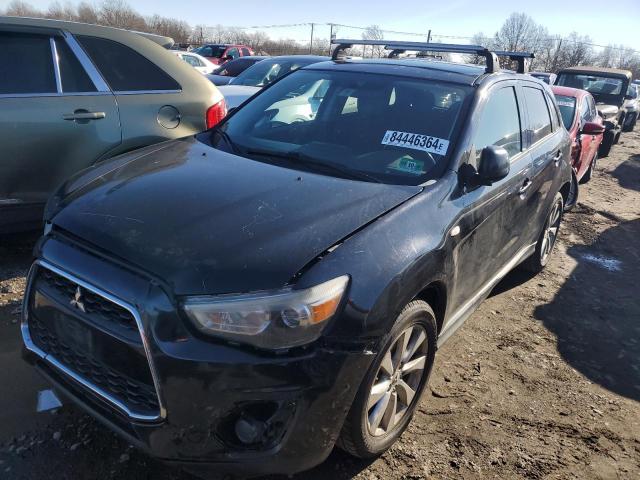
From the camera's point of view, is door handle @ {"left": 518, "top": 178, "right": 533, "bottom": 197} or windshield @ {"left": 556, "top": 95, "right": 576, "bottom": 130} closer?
door handle @ {"left": 518, "top": 178, "right": 533, "bottom": 197}

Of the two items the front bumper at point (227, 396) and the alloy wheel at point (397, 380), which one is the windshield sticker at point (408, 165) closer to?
the alloy wheel at point (397, 380)

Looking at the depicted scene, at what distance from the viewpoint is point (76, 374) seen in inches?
83.4

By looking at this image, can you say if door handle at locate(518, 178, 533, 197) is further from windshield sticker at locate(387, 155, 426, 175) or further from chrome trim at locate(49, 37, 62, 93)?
chrome trim at locate(49, 37, 62, 93)

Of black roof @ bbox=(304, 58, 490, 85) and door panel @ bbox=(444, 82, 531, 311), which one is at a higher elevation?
black roof @ bbox=(304, 58, 490, 85)

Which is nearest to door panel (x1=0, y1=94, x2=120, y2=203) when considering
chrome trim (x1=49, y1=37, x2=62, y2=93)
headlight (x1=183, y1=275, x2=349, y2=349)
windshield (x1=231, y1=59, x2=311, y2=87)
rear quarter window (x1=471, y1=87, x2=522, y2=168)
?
chrome trim (x1=49, y1=37, x2=62, y2=93)

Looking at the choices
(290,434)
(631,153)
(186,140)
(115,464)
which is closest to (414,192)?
(290,434)

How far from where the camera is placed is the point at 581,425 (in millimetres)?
2885

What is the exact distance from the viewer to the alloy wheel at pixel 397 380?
7.46 feet

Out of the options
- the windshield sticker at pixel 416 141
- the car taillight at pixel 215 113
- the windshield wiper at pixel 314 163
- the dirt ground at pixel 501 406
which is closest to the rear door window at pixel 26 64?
the car taillight at pixel 215 113

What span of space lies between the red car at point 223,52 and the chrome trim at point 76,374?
21.1 m

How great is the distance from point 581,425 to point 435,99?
203 centimetres

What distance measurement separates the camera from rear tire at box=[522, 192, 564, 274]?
4581 millimetres

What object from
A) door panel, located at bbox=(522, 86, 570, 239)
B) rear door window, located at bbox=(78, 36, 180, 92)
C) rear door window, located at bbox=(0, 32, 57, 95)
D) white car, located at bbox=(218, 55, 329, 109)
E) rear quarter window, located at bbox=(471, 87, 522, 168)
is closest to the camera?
rear quarter window, located at bbox=(471, 87, 522, 168)

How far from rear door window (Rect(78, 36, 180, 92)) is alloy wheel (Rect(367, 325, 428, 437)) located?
310cm
